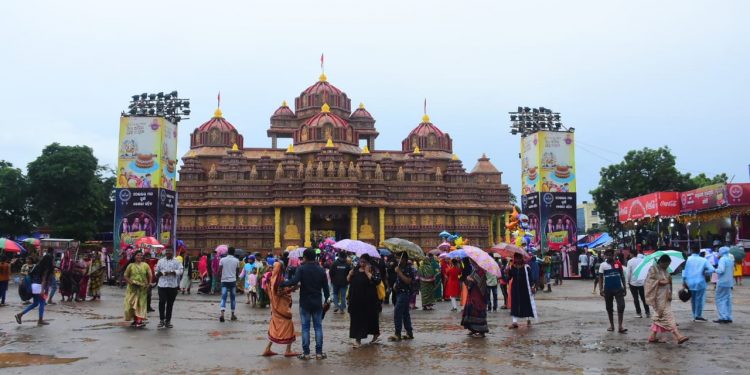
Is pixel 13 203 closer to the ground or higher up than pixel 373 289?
higher up

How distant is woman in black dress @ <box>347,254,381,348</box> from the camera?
9.09 m

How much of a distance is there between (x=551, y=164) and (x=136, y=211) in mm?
22847

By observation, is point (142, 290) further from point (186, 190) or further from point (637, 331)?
point (186, 190)

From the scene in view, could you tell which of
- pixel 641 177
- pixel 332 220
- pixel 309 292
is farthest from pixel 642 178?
pixel 309 292

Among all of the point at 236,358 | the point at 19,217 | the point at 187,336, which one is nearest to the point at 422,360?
the point at 236,358

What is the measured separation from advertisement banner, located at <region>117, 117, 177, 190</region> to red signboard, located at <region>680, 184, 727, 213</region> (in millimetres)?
25416

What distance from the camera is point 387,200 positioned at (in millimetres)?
43625

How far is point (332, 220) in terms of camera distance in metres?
44.2

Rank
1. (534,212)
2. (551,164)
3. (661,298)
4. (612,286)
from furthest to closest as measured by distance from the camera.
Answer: (551,164) → (534,212) → (612,286) → (661,298)

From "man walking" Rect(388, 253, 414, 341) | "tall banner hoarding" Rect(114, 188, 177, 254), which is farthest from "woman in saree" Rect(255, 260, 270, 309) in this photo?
"tall banner hoarding" Rect(114, 188, 177, 254)

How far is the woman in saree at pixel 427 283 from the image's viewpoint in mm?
14781

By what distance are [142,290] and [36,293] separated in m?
2.00

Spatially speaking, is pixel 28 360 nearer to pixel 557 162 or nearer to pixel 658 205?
pixel 658 205

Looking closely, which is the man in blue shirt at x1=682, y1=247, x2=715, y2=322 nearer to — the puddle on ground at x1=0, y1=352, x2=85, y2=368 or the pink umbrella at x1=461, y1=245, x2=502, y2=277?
the pink umbrella at x1=461, y1=245, x2=502, y2=277
